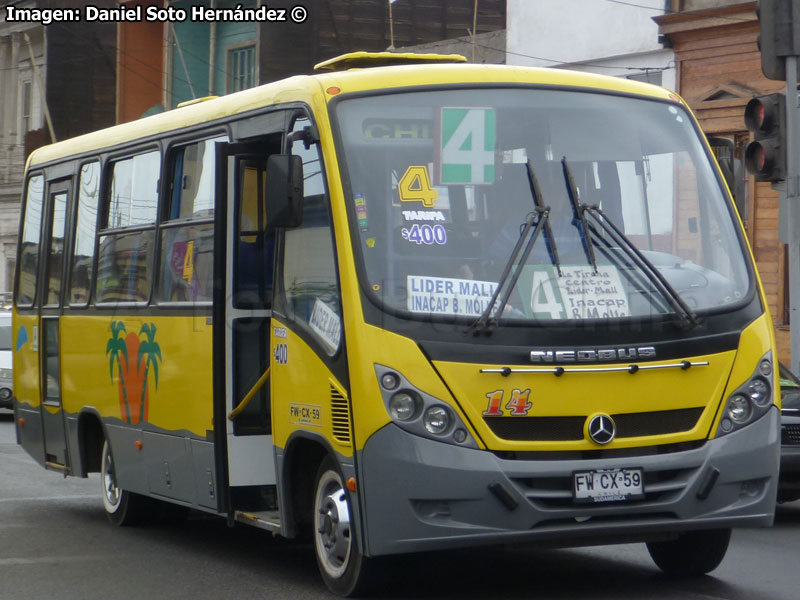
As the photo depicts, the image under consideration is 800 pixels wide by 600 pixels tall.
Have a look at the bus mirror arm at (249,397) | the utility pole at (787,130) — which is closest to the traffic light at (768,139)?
the utility pole at (787,130)

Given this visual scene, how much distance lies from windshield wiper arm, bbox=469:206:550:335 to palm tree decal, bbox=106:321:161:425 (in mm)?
3435

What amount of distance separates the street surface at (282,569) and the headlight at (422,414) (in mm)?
897

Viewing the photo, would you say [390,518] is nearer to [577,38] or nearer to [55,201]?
[55,201]

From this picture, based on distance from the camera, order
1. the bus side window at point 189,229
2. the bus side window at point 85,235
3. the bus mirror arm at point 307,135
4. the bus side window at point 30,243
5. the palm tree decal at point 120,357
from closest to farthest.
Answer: the bus mirror arm at point 307,135 < the bus side window at point 189,229 < the palm tree decal at point 120,357 < the bus side window at point 85,235 < the bus side window at point 30,243

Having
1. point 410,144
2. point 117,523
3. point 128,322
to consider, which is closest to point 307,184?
point 410,144

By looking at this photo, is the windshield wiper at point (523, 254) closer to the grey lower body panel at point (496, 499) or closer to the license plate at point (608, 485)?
the grey lower body panel at point (496, 499)

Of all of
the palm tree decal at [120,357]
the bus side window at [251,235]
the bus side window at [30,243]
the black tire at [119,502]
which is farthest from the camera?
the bus side window at [30,243]

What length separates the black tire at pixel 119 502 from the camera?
A: 11789mm

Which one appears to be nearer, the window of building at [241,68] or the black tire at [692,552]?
the black tire at [692,552]

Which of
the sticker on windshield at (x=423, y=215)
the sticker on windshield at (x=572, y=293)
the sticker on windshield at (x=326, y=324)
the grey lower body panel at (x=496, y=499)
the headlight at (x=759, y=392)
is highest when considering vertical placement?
the sticker on windshield at (x=423, y=215)

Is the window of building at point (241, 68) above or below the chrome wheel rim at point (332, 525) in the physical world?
above

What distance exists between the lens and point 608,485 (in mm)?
7645

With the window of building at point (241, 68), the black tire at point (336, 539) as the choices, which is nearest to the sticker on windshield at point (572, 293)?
the black tire at point (336, 539)

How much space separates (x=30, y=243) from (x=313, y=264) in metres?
6.21
